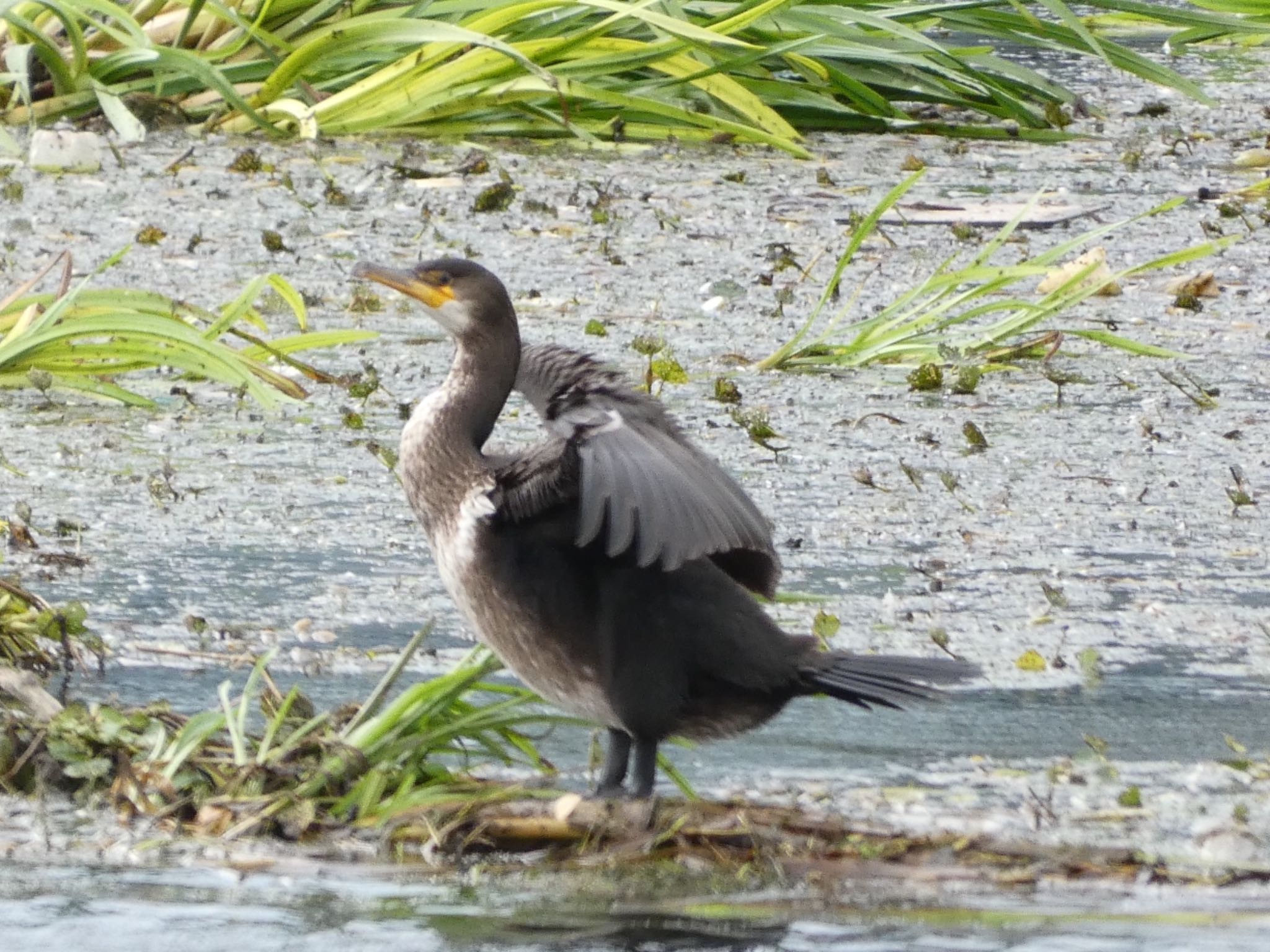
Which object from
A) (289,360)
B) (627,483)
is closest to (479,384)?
(627,483)

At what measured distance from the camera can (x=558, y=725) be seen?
3771 millimetres

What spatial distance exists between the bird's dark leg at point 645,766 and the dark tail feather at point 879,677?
24cm

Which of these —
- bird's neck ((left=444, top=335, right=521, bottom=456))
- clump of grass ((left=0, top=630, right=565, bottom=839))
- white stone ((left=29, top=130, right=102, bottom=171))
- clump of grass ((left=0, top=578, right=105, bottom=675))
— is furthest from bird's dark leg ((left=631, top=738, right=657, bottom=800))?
white stone ((left=29, top=130, right=102, bottom=171))

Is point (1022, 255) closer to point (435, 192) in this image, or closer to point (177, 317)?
point (435, 192)

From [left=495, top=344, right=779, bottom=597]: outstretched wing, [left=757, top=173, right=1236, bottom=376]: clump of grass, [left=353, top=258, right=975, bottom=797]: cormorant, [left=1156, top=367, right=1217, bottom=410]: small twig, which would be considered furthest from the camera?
[left=757, top=173, right=1236, bottom=376]: clump of grass

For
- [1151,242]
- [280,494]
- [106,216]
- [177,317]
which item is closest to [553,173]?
[106,216]

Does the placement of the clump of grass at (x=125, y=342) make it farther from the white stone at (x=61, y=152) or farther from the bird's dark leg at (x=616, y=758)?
the white stone at (x=61, y=152)

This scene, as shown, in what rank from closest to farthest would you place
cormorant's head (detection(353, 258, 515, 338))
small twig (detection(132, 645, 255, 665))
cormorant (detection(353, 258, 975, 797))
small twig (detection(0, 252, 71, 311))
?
cormorant (detection(353, 258, 975, 797)) < cormorant's head (detection(353, 258, 515, 338)) < small twig (detection(132, 645, 255, 665)) < small twig (detection(0, 252, 71, 311))

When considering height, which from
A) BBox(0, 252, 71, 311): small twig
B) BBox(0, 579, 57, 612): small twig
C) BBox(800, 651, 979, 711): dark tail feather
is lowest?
BBox(0, 579, 57, 612): small twig

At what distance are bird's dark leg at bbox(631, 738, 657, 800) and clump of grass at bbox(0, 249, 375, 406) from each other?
216 cm

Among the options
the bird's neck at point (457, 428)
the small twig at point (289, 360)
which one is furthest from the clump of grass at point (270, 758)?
the small twig at point (289, 360)

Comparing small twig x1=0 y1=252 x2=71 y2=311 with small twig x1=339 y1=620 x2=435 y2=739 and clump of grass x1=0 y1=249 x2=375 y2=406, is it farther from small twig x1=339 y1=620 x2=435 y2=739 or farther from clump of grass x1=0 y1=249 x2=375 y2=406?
small twig x1=339 y1=620 x2=435 y2=739

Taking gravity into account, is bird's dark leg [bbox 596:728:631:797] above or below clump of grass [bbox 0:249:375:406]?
below

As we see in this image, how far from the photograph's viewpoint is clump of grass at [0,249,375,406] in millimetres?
5180
